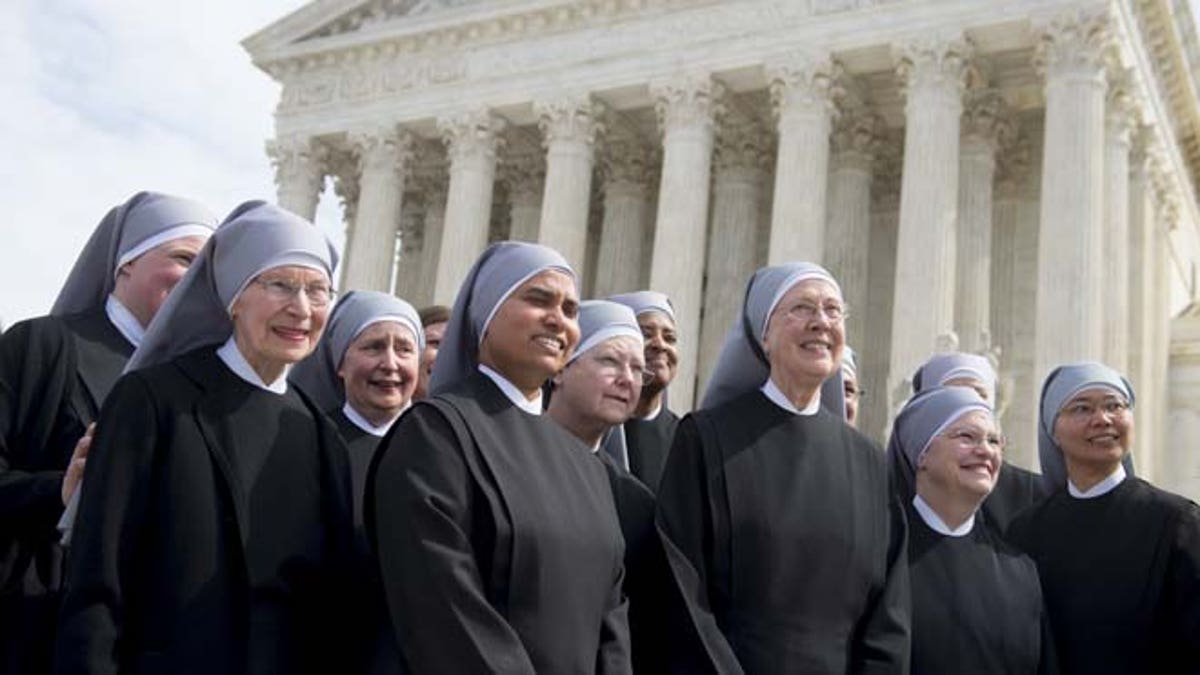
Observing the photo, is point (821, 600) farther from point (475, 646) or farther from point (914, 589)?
point (475, 646)

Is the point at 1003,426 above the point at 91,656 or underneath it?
above

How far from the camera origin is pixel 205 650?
15.0ft

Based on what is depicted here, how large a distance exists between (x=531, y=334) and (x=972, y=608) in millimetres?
2709

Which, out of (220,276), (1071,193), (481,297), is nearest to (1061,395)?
(481,297)

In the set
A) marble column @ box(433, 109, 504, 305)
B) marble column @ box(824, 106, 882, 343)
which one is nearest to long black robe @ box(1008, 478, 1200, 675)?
marble column @ box(824, 106, 882, 343)

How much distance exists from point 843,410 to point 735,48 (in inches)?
1014

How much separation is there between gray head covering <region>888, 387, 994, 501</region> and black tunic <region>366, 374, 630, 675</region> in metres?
2.29

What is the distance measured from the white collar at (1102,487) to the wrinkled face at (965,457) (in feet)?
2.51

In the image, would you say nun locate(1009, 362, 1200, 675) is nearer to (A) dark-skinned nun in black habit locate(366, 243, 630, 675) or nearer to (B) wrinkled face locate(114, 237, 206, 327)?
(A) dark-skinned nun in black habit locate(366, 243, 630, 675)

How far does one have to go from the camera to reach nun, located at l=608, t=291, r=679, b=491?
26.3 ft

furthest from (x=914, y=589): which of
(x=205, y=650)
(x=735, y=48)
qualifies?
(x=735, y=48)

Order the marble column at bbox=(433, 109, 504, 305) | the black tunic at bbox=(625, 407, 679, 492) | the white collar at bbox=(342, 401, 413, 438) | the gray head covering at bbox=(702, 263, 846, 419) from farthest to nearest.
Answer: the marble column at bbox=(433, 109, 504, 305) < the black tunic at bbox=(625, 407, 679, 492) < the white collar at bbox=(342, 401, 413, 438) < the gray head covering at bbox=(702, 263, 846, 419)

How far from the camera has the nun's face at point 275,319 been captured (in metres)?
5.06

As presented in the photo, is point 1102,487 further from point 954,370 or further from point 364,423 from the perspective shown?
point 364,423
